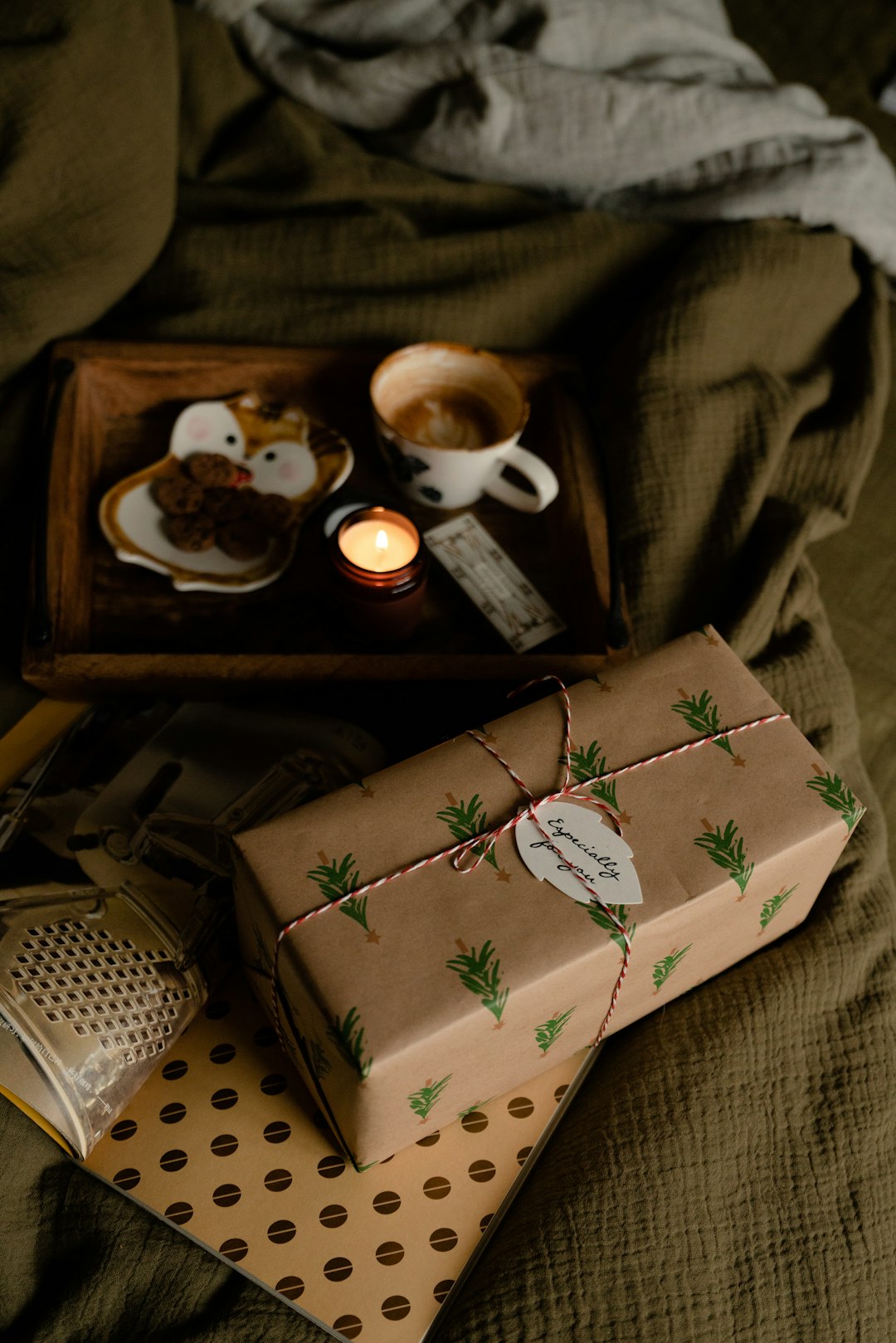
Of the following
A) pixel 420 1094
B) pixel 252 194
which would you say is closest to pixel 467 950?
pixel 420 1094

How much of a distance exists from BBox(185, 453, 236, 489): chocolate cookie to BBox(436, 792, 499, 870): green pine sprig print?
370mm

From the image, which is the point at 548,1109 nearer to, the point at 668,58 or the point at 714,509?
the point at 714,509

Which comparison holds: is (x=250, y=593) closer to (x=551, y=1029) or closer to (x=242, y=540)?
(x=242, y=540)

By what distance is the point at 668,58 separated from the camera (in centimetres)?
93

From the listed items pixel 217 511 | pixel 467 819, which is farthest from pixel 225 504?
pixel 467 819

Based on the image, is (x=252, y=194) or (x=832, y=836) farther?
(x=252, y=194)

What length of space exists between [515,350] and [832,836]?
56cm

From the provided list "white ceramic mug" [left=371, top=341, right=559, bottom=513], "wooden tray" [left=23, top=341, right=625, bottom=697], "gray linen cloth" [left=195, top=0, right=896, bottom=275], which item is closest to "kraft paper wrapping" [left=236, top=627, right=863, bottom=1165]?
"wooden tray" [left=23, top=341, right=625, bottom=697]

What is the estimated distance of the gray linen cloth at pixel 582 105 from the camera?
88 centimetres

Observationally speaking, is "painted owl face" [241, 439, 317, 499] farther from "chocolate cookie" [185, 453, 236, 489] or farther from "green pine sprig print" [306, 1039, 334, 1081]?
"green pine sprig print" [306, 1039, 334, 1081]

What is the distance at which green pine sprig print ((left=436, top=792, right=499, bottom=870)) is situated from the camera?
0.49 metres

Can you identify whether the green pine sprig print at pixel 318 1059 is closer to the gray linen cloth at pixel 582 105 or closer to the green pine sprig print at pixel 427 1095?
the green pine sprig print at pixel 427 1095

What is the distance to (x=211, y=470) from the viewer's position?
0.75 metres

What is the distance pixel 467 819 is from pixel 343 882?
7cm
